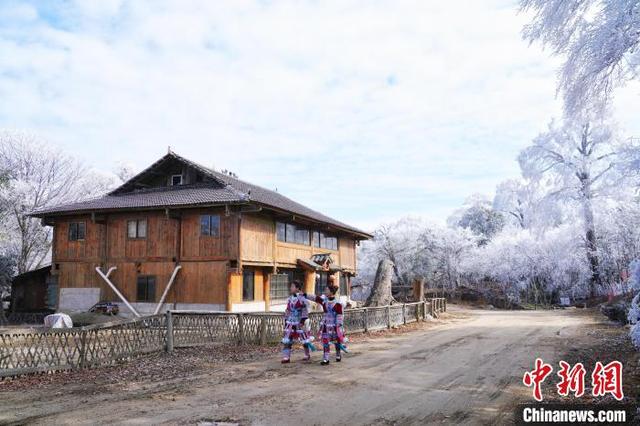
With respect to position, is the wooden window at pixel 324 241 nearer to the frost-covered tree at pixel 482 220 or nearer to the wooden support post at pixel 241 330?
the wooden support post at pixel 241 330

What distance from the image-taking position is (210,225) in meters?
22.8

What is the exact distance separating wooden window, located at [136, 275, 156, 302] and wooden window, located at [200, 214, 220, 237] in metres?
3.67

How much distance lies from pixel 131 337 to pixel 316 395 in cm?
659

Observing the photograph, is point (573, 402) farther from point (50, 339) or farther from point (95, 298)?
point (95, 298)

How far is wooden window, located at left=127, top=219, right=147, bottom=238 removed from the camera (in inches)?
961

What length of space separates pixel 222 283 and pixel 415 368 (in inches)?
534

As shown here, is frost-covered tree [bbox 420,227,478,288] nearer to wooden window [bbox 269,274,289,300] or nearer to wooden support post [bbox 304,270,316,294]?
→ wooden support post [bbox 304,270,316,294]

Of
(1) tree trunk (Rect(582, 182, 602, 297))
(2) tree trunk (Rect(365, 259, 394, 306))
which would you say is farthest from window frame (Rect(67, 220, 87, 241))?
(1) tree trunk (Rect(582, 182, 602, 297))

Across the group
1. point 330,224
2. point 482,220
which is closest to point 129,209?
point 330,224

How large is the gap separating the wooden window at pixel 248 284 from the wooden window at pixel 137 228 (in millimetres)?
5580

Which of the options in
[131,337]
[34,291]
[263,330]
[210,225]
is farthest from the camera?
[34,291]

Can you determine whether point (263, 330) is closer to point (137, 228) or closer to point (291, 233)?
point (291, 233)

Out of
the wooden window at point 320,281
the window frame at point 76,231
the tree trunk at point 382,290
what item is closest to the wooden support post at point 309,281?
the wooden window at point 320,281

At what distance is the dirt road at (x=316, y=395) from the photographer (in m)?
6.57
